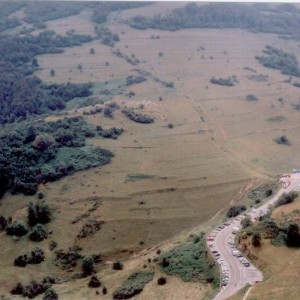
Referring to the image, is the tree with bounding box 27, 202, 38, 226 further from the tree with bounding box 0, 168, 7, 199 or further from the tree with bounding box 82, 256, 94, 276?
the tree with bounding box 82, 256, 94, 276

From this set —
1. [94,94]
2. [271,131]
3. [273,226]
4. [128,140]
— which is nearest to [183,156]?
[128,140]

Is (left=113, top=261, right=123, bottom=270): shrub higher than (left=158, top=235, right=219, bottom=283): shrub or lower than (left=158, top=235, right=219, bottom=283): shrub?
lower

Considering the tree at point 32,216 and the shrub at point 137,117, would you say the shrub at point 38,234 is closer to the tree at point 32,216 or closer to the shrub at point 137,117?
the tree at point 32,216

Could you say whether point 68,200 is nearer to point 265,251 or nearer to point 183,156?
point 183,156

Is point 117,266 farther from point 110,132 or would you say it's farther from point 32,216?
point 110,132

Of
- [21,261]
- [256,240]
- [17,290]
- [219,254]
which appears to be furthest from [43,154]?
[256,240]

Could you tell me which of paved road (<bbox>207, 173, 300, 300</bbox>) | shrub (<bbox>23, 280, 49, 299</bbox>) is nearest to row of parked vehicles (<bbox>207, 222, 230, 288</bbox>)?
paved road (<bbox>207, 173, 300, 300</bbox>)
